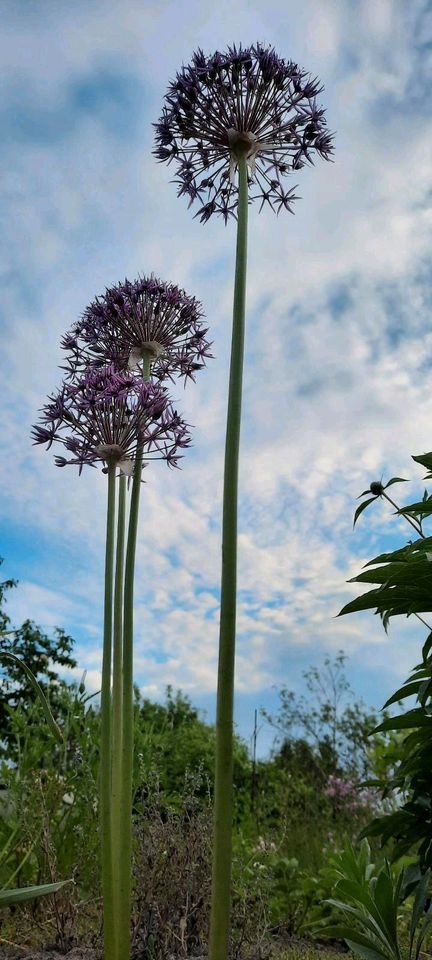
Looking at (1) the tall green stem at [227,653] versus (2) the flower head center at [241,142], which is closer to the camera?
(1) the tall green stem at [227,653]

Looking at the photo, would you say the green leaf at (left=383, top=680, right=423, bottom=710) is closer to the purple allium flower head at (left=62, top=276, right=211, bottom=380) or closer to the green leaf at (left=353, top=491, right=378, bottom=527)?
the green leaf at (left=353, top=491, right=378, bottom=527)

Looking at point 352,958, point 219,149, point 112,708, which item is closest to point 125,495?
point 112,708

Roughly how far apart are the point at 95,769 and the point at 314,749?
22.6ft

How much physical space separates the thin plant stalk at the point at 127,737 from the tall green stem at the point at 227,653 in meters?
0.67

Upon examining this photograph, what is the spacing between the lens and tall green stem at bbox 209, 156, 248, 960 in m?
2.22

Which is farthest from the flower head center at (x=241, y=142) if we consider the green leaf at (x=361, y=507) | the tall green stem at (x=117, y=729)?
the tall green stem at (x=117, y=729)

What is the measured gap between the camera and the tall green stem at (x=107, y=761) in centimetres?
274

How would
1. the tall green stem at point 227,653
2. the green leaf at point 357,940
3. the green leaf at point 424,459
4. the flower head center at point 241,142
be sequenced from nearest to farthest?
the tall green stem at point 227,653, the green leaf at point 424,459, the green leaf at point 357,940, the flower head center at point 241,142

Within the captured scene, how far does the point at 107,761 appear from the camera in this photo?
Answer: 2842 mm

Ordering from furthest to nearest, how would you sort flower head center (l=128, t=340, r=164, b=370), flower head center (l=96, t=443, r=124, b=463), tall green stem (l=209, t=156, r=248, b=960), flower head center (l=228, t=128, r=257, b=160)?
flower head center (l=128, t=340, r=164, b=370)
flower head center (l=96, t=443, r=124, b=463)
flower head center (l=228, t=128, r=257, b=160)
tall green stem (l=209, t=156, r=248, b=960)

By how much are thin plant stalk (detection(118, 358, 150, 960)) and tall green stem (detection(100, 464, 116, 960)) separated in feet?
0.16

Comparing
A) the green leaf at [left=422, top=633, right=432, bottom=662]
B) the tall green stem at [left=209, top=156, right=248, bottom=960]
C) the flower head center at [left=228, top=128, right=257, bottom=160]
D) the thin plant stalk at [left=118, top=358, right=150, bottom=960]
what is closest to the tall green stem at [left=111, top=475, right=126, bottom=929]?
Answer: the thin plant stalk at [left=118, top=358, right=150, bottom=960]

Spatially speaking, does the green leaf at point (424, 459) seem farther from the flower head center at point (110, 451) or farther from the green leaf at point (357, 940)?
the green leaf at point (357, 940)

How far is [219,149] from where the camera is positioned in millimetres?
3299
